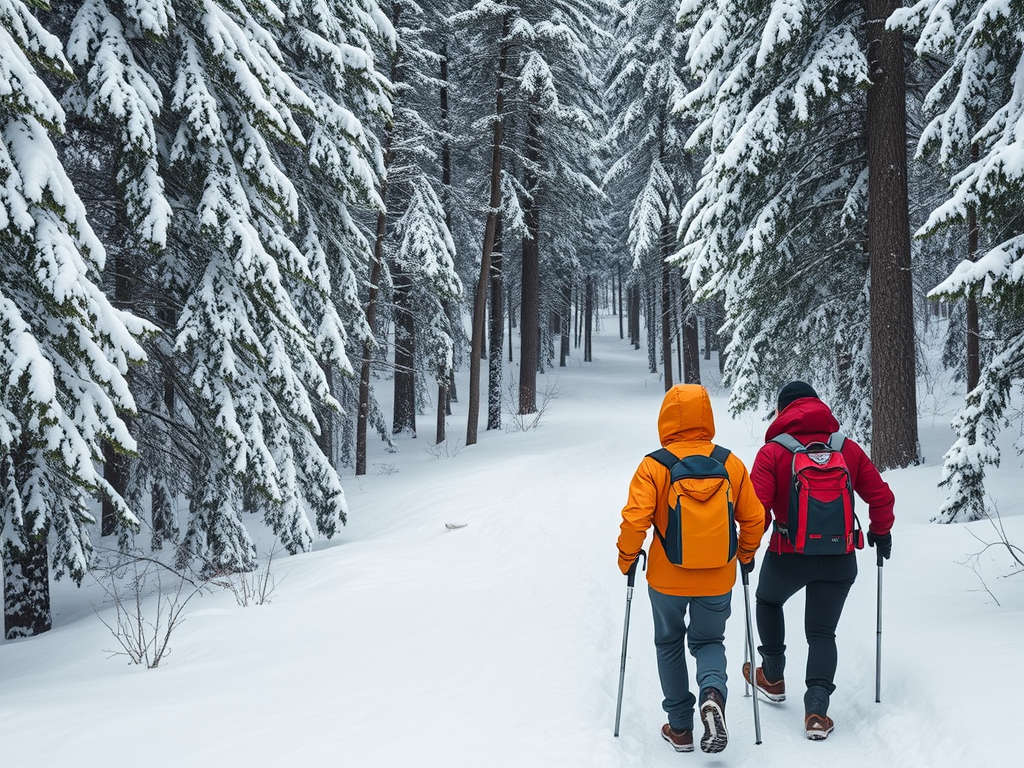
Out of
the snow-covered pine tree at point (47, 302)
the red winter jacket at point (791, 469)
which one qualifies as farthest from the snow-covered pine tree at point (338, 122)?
the red winter jacket at point (791, 469)

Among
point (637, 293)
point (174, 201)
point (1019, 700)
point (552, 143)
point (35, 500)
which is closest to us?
point (1019, 700)

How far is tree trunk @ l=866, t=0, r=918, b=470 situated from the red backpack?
5846 millimetres

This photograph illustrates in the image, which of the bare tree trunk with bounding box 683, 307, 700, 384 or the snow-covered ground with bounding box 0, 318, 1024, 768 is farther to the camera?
the bare tree trunk with bounding box 683, 307, 700, 384

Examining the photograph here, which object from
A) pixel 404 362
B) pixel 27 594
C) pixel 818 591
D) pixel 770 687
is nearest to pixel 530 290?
pixel 404 362

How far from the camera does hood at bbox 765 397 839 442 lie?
13.8ft

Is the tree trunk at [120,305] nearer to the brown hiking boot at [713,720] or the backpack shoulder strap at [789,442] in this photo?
the brown hiking boot at [713,720]

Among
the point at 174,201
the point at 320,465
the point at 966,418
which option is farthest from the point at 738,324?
the point at 174,201

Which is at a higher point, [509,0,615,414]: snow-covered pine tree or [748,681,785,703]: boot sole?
[509,0,615,414]: snow-covered pine tree

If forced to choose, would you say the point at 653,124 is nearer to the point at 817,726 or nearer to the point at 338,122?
the point at 338,122

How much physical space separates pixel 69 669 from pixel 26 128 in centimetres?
431

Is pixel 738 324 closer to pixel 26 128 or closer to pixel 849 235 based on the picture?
pixel 849 235

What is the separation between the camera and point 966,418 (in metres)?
6.67

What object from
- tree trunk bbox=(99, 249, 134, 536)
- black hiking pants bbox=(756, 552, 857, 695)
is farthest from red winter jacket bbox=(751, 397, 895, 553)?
tree trunk bbox=(99, 249, 134, 536)

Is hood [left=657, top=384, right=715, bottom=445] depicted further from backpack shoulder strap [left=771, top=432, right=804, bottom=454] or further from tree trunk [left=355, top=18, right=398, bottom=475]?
tree trunk [left=355, top=18, right=398, bottom=475]
